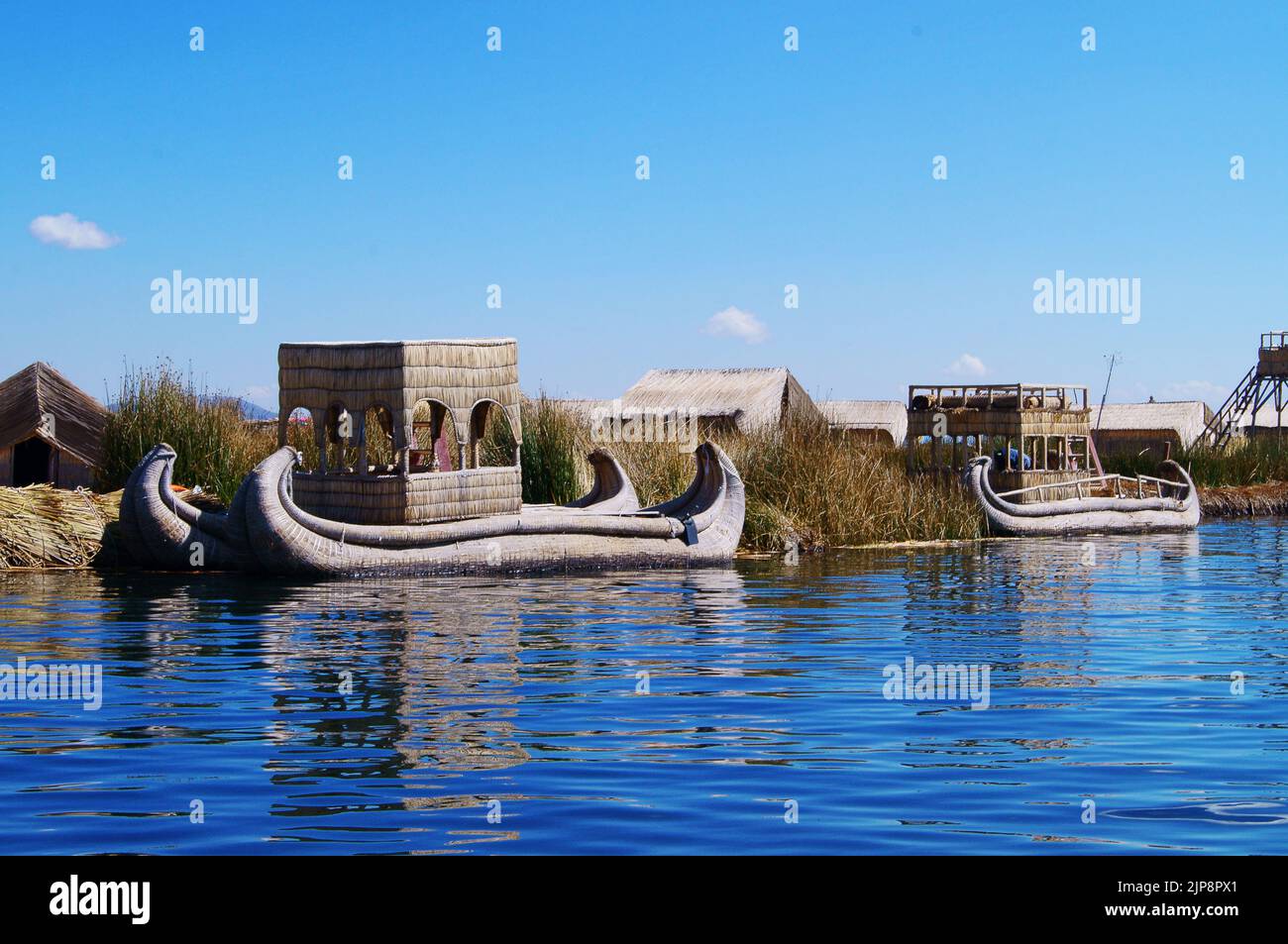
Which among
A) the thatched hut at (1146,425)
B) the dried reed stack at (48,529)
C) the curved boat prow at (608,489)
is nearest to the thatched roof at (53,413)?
the dried reed stack at (48,529)

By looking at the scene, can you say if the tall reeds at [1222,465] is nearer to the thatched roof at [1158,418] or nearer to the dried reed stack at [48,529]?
the thatched roof at [1158,418]

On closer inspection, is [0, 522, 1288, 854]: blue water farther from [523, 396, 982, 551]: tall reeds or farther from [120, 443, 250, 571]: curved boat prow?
[523, 396, 982, 551]: tall reeds

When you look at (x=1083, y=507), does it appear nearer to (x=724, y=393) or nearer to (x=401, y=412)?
(x=401, y=412)

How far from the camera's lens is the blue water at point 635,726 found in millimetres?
6758

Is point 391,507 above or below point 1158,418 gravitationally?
below

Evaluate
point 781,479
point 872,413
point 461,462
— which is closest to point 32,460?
point 461,462

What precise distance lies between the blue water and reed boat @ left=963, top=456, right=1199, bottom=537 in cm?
1055

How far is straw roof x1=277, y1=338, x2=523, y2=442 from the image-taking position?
18625 millimetres

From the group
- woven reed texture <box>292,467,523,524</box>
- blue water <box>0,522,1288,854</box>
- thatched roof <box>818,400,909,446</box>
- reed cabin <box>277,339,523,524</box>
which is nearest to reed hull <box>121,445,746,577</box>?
woven reed texture <box>292,467,523,524</box>

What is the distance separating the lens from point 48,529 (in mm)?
20859

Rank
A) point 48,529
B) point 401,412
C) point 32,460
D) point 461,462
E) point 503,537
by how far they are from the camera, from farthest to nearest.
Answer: point 32,460
point 461,462
point 48,529
point 503,537
point 401,412

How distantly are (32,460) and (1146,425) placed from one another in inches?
1548
